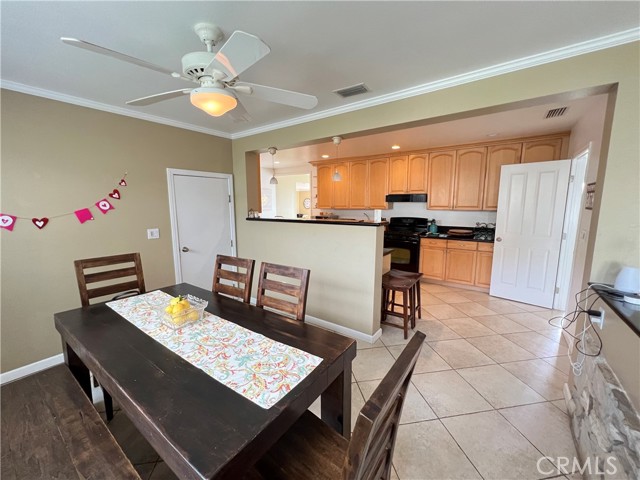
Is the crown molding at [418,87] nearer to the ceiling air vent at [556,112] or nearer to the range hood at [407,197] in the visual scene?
the ceiling air vent at [556,112]

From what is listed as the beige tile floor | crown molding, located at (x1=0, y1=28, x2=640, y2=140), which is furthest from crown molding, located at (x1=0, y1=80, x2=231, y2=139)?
the beige tile floor

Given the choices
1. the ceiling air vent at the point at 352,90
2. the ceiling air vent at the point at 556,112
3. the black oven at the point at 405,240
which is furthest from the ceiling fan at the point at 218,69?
the black oven at the point at 405,240

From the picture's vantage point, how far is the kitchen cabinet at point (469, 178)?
4113 millimetres

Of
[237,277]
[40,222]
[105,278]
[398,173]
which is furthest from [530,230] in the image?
[40,222]

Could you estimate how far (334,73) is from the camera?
194 cm

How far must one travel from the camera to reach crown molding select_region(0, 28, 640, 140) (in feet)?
5.06

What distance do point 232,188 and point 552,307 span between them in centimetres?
474

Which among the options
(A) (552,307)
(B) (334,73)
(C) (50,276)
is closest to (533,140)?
(A) (552,307)

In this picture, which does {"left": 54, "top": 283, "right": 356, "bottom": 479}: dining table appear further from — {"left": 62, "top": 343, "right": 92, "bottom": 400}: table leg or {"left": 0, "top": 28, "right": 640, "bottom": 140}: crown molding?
{"left": 0, "top": 28, "right": 640, "bottom": 140}: crown molding

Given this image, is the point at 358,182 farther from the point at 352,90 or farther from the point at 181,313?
the point at 181,313

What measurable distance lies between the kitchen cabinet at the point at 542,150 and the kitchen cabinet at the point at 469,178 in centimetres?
52

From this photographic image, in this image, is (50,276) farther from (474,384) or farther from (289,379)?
(474,384)

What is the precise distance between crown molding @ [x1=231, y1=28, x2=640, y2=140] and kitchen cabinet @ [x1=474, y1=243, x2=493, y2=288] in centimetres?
289

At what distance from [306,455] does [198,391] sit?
19.2 inches
